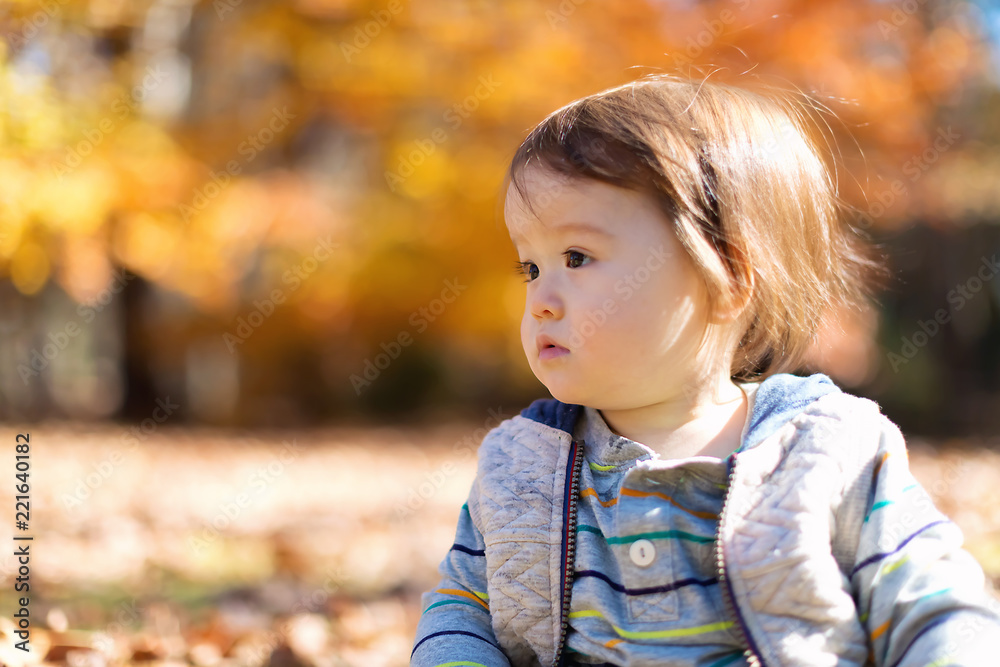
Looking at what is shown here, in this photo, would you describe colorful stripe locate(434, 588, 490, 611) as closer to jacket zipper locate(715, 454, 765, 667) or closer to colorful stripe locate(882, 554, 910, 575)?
jacket zipper locate(715, 454, 765, 667)

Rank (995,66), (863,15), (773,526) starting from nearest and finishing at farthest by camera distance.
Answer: (773,526)
(863,15)
(995,66)

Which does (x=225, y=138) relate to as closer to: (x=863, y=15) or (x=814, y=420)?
(x=863, y=15)

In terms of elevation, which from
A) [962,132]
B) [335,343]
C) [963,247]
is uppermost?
[962,132]

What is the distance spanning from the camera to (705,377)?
1554 mm

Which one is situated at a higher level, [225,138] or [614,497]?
[225,138]

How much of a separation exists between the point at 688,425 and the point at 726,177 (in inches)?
18.0

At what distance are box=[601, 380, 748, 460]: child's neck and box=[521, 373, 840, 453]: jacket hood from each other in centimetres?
5

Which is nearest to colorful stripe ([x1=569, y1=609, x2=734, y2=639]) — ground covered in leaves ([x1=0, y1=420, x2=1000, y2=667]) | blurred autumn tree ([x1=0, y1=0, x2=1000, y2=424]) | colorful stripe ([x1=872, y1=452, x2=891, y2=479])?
colorful stripe ([x1=872, y1=452, x2=891, y2=479])

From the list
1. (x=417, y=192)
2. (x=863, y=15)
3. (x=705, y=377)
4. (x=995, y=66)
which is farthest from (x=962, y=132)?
(x=705, y=377)

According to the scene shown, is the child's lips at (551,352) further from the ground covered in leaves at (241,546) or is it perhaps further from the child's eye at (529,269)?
the ground covered in leaves at (241,546)

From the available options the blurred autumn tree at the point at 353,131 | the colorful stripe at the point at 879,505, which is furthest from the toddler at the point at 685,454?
the blurred autumn tree at the point at 353,131

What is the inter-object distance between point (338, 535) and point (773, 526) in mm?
3151

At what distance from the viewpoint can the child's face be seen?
4.67 feet

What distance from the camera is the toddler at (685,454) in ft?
4.24
